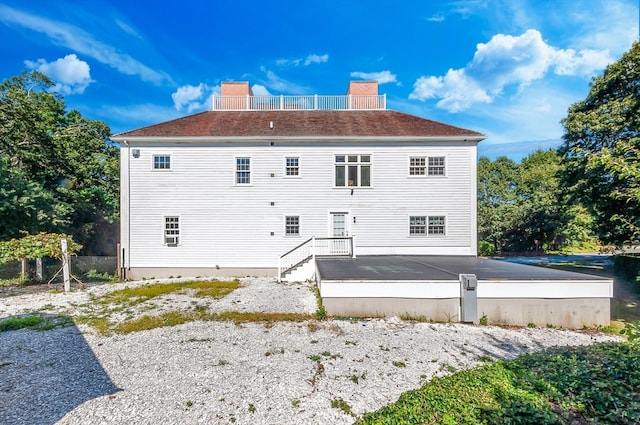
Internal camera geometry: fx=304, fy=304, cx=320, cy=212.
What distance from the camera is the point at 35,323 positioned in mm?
7145

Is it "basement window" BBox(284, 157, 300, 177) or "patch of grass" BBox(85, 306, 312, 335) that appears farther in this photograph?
"basement window" BBox(284, 157, 300, 177)

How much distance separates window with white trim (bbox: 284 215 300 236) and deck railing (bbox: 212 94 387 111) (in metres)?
7.01

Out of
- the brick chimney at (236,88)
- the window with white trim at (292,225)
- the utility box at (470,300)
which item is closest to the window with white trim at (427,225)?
the window with white trim at (292,225)

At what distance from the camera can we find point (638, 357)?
4.08 metres

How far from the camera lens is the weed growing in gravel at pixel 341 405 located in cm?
372

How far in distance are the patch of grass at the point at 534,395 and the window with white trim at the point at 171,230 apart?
12.2 metres

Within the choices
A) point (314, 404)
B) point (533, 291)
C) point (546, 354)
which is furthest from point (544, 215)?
point (314, 404)

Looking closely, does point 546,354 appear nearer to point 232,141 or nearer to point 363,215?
point 363,215

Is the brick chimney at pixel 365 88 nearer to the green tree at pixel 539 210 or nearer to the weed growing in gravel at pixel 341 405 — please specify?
the green tree at pixel 539 210

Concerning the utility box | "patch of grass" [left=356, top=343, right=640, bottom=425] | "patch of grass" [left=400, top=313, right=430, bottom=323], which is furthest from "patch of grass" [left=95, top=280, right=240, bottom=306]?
"patch of grass" [left=356, top=343, right=640, bottom=425]

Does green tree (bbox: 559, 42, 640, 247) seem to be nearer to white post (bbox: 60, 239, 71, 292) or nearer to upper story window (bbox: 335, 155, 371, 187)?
upper story window (bbox: 335, 155, 371, 187)

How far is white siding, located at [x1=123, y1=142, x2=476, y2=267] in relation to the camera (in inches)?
530

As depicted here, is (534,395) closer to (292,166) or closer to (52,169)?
(292,166)

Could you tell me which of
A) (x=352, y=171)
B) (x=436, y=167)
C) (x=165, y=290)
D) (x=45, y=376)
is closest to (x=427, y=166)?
(x=436, y=167)
